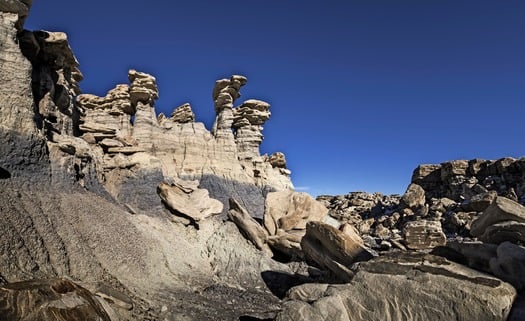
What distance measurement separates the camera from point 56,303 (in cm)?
704

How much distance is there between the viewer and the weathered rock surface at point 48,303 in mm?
6387

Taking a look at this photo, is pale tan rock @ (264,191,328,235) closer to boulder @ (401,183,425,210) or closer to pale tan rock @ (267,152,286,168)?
pale tan rock @ (267,152,286,168)

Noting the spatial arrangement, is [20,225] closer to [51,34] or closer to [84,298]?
[84,298]

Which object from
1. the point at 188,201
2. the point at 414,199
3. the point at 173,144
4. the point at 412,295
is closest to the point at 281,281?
the point at 188,201

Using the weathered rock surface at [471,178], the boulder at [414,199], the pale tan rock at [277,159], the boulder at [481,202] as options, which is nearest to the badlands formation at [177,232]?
the boulder at [481,202]

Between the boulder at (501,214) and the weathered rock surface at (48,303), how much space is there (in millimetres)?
13168

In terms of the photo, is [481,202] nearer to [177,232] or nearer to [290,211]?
[290,211]

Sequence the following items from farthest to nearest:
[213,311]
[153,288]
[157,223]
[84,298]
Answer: [157,223] < [153,288] < [213,311] < [84,298]

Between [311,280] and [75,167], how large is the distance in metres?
13.1

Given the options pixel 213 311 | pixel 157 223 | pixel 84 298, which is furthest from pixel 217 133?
pixel 84 298

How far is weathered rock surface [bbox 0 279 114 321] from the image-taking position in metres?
6.39

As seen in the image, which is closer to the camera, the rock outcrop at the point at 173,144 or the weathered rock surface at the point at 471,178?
the rock outcrop at the point at 173,144

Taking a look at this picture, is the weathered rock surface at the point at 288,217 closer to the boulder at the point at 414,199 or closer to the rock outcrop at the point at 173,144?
the rock outcrop at the point at 173,144

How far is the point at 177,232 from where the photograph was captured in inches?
736
